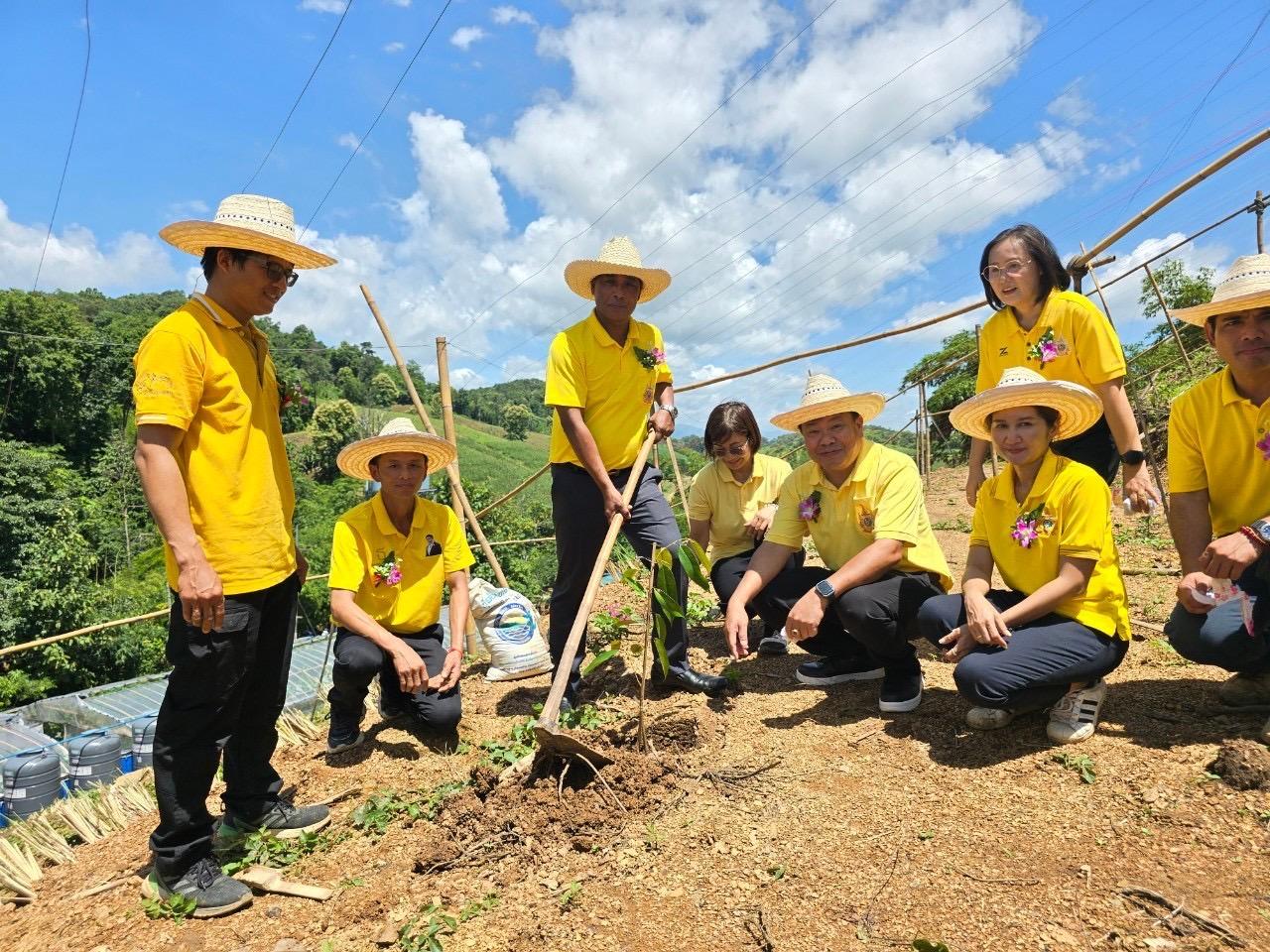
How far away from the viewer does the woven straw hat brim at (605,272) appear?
3012 mm

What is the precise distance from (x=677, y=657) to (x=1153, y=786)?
167 cm

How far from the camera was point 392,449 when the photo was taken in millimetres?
2889

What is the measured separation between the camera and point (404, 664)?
2.74 m

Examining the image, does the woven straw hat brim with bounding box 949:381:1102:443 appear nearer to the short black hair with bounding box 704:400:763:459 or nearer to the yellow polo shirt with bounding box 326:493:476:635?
the short black hair with bounding box 704:400:763:459

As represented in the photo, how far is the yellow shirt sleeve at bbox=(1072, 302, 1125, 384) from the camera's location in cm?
262

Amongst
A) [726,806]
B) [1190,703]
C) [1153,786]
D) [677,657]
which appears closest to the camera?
[1153,786]

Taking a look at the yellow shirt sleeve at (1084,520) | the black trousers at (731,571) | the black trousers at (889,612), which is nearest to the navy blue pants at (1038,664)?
the yellow shirt sleeve at (1084,520)

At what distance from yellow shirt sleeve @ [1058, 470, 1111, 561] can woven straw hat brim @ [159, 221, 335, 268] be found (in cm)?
240

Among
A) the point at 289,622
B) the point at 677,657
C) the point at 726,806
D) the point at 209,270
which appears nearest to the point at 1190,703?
the point at 726,806

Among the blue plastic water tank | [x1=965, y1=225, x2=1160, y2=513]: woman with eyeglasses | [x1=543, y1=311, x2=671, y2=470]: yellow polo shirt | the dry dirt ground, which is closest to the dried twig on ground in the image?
the dry dirt ground

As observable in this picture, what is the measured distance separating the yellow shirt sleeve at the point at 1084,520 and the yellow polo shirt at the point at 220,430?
2.35m

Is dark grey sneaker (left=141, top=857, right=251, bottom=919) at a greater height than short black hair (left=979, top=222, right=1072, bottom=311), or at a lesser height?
lesser

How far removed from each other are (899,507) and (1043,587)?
0.57 meters

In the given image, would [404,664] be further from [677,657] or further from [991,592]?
[991,592]
